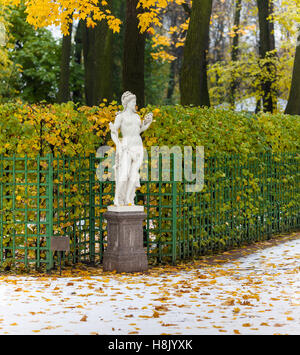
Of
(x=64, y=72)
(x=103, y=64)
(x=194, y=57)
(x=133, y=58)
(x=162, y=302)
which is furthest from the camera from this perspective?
(x=64, y=72)

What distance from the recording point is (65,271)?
10.8m

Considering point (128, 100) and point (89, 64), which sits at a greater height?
point (89, 64)

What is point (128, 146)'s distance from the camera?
423 inches

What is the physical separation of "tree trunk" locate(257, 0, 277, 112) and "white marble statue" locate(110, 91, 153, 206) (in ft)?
48.4

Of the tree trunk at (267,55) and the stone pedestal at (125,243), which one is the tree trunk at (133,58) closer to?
the stone pedestal at (125,243)

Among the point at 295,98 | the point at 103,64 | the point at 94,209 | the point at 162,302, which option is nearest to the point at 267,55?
the point at 295,98

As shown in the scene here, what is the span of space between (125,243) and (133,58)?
521cm

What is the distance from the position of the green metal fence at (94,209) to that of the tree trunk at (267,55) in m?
11.8

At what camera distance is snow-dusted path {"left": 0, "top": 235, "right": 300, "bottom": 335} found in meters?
6.94

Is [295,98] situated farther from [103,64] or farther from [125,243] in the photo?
[125,243]

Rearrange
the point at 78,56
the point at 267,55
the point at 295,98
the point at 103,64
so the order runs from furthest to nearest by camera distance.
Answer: the point at 78,56 < the point at 267,55 < the point at 295,98 < the point at 103,64

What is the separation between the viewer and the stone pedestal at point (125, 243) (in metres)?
10.8
